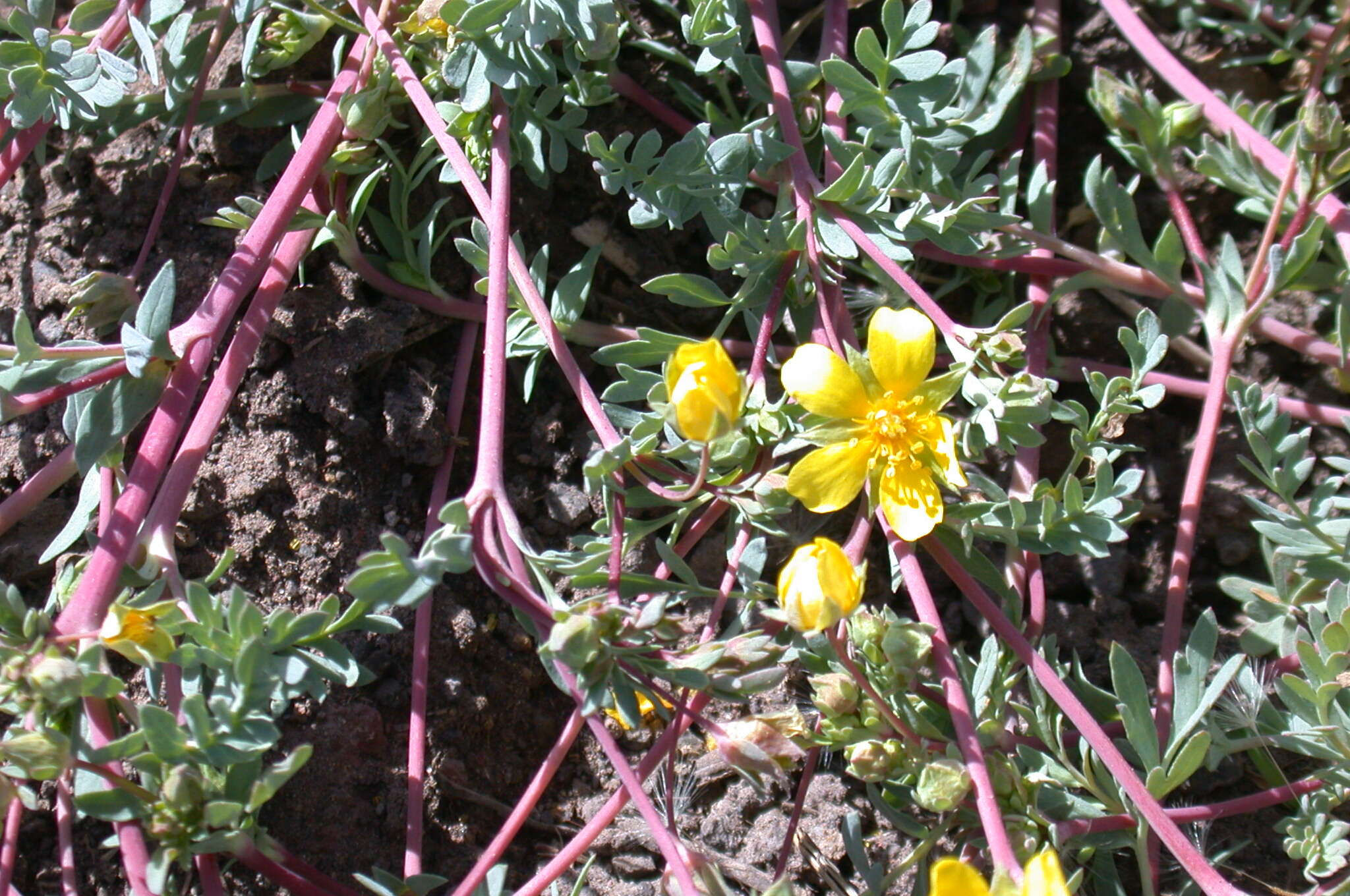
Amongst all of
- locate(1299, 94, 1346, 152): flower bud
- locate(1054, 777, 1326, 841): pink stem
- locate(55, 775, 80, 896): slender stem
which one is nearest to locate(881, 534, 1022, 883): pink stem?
locate(1054, 777, 1326, 841): pink stem

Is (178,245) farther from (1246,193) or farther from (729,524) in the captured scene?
(1246,193)

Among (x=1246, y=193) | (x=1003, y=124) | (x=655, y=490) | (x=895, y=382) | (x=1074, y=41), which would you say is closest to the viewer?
(x=655, y=490)

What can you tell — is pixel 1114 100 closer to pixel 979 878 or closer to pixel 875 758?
pixel 875 758

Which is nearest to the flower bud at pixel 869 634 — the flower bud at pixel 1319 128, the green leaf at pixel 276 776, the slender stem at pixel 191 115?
the green leaf at pixel 276 776

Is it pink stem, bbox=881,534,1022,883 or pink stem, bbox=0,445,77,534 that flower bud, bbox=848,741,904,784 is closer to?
pink stem, bbox=881,534,1022,883

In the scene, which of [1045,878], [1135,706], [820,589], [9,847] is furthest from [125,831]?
[1135,706]

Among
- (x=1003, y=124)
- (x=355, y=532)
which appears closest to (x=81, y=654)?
(x=355, y=532)
